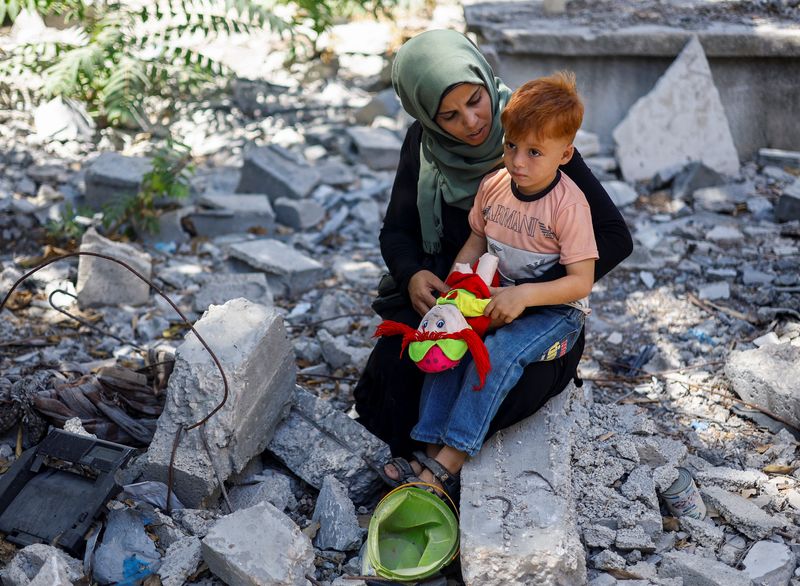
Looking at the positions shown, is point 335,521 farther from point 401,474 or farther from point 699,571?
point 699,571

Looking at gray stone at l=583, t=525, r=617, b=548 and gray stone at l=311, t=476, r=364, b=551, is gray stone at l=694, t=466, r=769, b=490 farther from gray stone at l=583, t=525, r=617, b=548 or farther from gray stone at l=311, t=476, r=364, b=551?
gray stone at l=311, t=476, r=364, b=551

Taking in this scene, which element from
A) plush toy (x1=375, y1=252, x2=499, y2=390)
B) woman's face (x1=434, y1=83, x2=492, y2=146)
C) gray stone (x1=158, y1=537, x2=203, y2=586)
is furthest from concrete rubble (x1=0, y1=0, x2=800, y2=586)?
woman's face (x1=434, y1=83, x2=492, y2=146)

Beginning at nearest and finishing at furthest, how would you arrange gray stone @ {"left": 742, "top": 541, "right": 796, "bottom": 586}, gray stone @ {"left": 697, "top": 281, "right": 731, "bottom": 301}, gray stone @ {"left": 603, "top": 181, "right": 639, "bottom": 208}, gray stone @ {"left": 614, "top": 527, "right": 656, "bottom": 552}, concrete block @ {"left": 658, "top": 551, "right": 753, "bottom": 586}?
concrete block @ {"left": 658, "top": 551, "right": 753, "bottom": 586}, gray stone @ {"left": 742, "top": 541, "right": 796, "bottom": 586}, gray stone @ {"left": 614, "top": 527, "right": 656, "bottom": 552}, gray stone @ {"left": 697, "top": 281, "right": 731, "bottom": 301}, gray stone @ {"left": 603, "top": 181, "right": 639, "bottom": 208}

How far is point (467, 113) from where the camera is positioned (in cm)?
305

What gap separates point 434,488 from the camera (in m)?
2.82

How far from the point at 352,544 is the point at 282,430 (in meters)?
0.57

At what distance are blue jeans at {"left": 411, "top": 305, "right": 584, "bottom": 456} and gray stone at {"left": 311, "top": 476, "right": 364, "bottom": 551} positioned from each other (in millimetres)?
328

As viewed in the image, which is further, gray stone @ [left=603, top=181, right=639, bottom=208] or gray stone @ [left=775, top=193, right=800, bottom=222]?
gray stone @ [left=603, top=181, right=639, bottom=208]

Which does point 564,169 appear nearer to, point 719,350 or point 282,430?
point 282,430

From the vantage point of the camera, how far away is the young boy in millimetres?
2723

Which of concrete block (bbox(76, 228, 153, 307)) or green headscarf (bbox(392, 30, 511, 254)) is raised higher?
green headscarf (bbox(392, 30, 511, 254))

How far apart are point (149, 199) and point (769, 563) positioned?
13.5ft

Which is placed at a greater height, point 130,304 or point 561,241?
point 561,241

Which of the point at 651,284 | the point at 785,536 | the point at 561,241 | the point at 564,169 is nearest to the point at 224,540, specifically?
the point at 561,241
